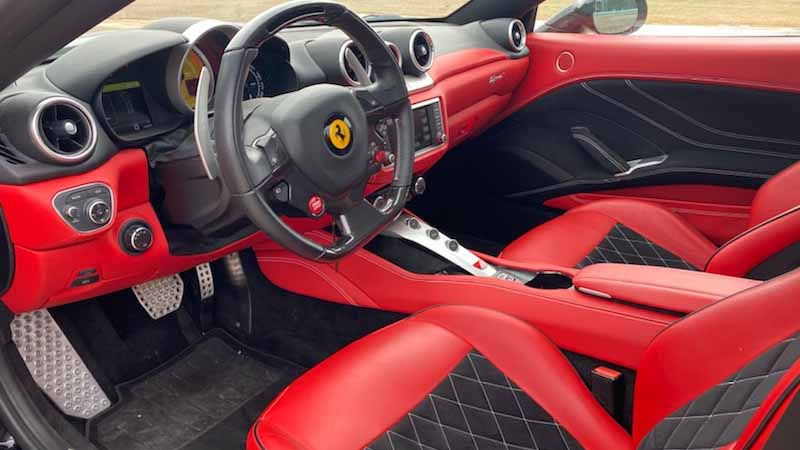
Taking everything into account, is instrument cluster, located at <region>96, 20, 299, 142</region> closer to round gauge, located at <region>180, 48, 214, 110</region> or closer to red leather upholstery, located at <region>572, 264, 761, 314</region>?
round gauge, located at <region>180, 48, 214, 110</region>

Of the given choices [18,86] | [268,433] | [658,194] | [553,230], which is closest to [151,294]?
[18,86]

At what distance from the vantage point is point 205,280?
233 centimetres

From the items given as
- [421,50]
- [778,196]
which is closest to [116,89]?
[421,50]

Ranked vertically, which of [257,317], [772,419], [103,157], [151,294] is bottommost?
[257,317]

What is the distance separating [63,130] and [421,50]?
4.00ft

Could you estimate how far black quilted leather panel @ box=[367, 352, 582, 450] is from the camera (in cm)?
136

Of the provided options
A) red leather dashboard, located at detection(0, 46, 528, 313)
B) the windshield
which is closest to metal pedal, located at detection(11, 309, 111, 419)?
red leather dashboard, located at detection(0, 46, 528, 313)

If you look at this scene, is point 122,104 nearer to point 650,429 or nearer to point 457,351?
point 457,351

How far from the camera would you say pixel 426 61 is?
8.02ft

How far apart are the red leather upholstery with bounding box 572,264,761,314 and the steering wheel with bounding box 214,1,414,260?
45 centimetres

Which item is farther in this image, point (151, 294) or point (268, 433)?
point (151, 294)

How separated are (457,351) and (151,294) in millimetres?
1089

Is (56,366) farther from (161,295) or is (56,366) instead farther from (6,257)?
(6,257)

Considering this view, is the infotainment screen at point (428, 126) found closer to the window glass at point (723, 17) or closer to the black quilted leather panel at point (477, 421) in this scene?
the window glass at point (723, 17)
